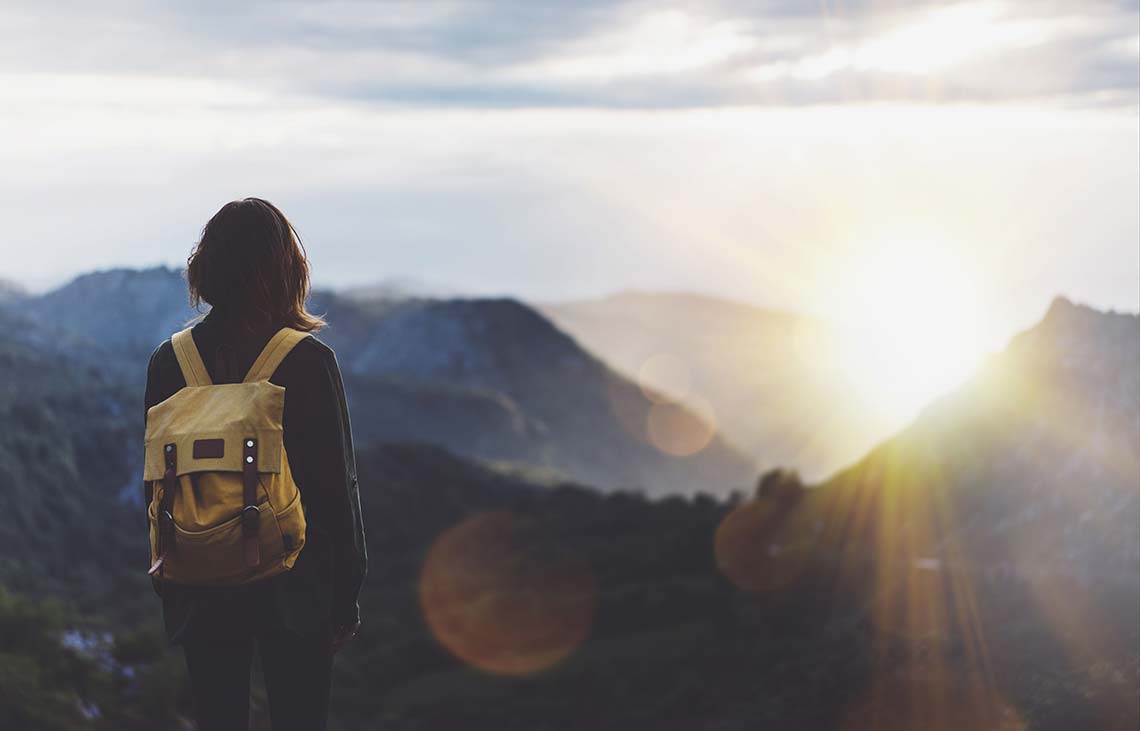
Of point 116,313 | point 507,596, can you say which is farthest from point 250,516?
point 116,313

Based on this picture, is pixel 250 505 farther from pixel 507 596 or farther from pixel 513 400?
pixel 513 400

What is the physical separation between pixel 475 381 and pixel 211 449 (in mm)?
165112

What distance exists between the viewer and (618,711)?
2005cm

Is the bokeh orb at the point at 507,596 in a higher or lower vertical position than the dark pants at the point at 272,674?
lower

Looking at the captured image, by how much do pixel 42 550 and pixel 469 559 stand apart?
2431 cm

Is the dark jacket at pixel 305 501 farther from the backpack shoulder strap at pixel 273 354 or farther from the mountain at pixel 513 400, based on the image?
the mountain at pixel 513 400

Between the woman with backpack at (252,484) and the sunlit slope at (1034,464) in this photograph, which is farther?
the sunlit slope at (1034,464)

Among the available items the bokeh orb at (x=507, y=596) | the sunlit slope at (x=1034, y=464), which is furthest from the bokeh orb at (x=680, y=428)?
the sunlit slope at (x=1034, y=464)

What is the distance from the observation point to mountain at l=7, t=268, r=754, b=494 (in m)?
133

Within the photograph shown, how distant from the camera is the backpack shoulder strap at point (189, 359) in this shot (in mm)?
4816

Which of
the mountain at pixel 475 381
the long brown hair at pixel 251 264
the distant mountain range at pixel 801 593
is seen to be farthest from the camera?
the mountain at pixel 475 381

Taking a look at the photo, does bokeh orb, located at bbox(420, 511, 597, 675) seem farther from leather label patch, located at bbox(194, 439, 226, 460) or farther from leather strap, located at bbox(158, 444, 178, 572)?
leather label patch, located at bbox(194, 439, 226, 460)

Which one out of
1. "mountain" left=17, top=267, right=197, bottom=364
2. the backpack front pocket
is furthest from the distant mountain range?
"mountain" left=17, top=267, right=197, bottom=364

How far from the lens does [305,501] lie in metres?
4.82
